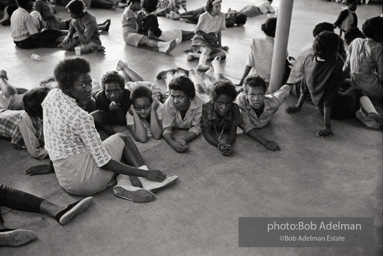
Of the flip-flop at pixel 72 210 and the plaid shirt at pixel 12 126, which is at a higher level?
the plaid shirt at pixel 12 126

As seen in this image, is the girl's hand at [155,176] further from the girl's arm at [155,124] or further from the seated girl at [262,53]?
the seated girl at [262,53]

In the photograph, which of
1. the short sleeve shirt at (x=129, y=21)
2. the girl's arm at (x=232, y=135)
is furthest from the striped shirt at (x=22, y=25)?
the girl's arm at (x=232, y=135)

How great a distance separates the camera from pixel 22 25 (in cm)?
587

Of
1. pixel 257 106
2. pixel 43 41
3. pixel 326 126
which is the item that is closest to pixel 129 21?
pixel 43 41

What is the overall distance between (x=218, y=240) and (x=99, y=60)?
367cm

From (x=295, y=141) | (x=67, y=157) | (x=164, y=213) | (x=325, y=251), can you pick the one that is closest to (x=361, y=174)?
(x=295, y=141)

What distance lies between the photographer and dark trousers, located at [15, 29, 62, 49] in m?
5.96

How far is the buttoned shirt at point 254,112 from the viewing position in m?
3.85

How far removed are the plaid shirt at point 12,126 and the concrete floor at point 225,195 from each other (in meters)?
0.12

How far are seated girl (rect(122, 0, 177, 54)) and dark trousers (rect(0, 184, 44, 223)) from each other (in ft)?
11.4

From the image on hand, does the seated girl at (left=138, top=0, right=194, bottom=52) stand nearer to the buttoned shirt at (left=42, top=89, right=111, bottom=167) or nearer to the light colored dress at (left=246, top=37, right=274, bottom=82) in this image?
the light colored dress at (left=246, top=37, right=274, bottom=82)

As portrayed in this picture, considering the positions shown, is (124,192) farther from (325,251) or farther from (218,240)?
(325,251)

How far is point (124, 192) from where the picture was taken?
297cm

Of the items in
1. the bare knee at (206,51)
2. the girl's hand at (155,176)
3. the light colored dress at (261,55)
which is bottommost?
the girl's hand at (155,176)
